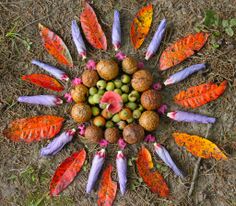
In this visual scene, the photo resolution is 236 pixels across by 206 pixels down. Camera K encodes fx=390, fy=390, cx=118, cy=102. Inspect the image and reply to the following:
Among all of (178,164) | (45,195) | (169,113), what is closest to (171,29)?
(169,113)

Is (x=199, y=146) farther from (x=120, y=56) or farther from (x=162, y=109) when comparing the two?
(x=120, y=56)

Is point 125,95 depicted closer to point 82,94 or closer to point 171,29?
point 82,94

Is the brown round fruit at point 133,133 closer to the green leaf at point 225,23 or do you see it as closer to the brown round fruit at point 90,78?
the brown round fruit at point 90,78

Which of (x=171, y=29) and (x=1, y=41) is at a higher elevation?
(x=1, y=41)

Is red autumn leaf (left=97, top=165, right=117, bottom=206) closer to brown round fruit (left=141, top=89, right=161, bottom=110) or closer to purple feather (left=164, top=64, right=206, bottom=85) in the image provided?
brown round fruit (left=141, top=89, right=161, bottom=110)

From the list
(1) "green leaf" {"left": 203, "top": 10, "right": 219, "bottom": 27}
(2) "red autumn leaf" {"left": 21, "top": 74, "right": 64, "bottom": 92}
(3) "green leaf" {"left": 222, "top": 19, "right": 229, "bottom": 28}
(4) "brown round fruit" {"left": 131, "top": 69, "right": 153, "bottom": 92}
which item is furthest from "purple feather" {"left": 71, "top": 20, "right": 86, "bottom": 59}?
(3) "green leaf" {"left": 222, "top": 19, "right": 229, "bottom": 28}

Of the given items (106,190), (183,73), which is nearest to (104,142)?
(106,190)

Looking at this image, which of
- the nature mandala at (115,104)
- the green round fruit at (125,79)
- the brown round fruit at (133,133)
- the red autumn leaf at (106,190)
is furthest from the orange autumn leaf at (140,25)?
the red autumn leaf at (106,190)
